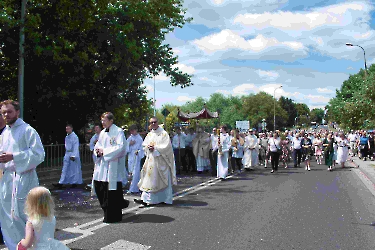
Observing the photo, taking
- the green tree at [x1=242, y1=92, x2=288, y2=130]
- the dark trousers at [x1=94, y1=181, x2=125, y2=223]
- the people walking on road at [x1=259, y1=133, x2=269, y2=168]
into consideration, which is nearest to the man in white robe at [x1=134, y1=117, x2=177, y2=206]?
the dark trousers at [x1=94, y1=181, x2=125, y2=223]

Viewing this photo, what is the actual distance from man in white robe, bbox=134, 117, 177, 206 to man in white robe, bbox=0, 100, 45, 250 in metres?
4.43

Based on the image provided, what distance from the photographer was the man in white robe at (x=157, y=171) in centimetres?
951

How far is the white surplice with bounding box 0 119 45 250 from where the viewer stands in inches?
198

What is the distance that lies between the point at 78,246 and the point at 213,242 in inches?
73.7

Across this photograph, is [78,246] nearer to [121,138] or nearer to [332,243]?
[121,138]

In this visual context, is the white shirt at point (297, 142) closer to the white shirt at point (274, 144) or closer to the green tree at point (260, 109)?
the white shirt at point (274, 144)

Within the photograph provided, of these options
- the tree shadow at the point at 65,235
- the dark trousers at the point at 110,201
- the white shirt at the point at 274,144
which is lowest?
the tree shadow at the point at 65,235

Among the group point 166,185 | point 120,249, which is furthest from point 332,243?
point 166,185

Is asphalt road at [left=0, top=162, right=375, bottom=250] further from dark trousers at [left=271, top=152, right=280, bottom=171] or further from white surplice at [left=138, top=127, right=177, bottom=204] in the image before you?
dark trousers at [left=271, top=152, right=280, bottom=171]

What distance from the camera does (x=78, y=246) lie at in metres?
5.96

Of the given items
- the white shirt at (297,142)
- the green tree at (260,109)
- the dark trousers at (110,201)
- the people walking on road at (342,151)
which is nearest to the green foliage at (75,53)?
the white shirt at (297,142)

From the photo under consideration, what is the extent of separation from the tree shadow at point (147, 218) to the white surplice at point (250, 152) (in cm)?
1255

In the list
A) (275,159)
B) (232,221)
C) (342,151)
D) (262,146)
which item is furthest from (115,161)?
(262,146)

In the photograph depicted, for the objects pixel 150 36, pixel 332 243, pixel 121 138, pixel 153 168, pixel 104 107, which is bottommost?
pixel 332 243
